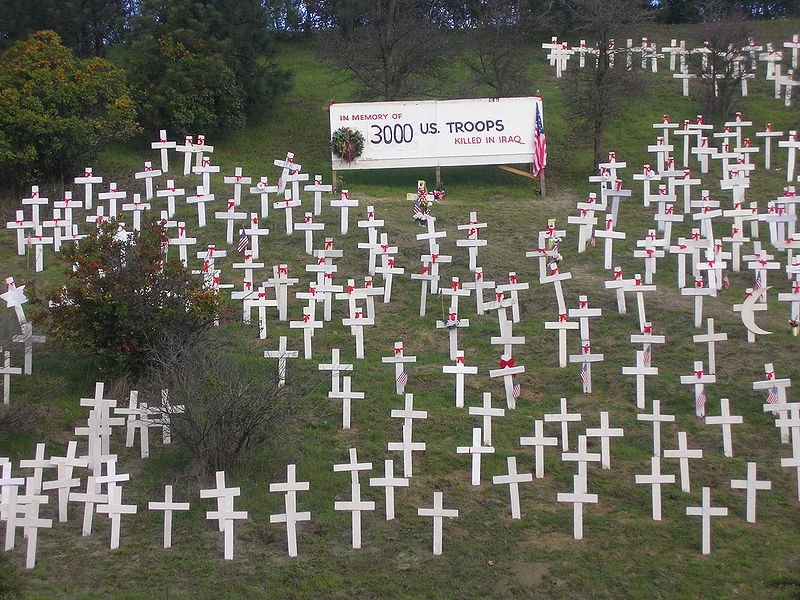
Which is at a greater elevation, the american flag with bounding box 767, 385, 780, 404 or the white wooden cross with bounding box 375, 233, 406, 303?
the white wooden cross with bounding box 375, 233, 406, 303

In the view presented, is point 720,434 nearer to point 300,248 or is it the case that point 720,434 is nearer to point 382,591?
point 382,591

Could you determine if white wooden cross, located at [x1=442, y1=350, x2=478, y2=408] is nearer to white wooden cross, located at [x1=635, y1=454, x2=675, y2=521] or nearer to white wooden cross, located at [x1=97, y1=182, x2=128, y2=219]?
white wooden cross, located at [x1=635, y1=454, x2=675, y2=521]

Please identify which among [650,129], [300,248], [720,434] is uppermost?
[650,129]

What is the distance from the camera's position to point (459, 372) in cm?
1628

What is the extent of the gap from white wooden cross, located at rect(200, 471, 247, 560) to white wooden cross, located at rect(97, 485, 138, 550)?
964mm

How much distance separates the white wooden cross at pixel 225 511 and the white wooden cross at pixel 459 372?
4.07 metres

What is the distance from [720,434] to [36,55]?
63.0 ft

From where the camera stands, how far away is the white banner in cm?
2606

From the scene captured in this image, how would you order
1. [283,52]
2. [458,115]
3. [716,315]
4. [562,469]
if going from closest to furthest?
[562,469] < [716,315] < [458,115] < [283,52]

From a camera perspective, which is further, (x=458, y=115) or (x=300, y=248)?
(x=458, y=115)

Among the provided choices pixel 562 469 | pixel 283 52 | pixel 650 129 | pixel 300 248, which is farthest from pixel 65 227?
pixel 283 52

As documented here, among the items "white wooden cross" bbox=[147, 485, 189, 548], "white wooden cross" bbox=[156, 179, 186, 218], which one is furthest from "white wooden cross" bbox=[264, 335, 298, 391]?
"white wooden cross" bbox=[156, 179, 186, 218]

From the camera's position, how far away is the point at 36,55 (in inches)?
1048

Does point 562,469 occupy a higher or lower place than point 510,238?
lower
